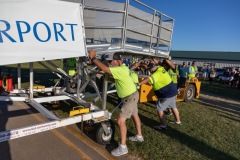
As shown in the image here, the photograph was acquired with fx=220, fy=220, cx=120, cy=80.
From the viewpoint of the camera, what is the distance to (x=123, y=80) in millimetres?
4383

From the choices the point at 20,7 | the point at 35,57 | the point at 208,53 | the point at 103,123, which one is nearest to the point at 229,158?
the point at 103,123

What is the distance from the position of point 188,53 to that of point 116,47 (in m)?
50.8

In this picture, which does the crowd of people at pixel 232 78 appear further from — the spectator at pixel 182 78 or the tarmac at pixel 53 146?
the tarmac at pixel 53 146

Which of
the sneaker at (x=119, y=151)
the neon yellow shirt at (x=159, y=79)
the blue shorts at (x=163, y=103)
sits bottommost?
the sneaker at (x=119, y=151)

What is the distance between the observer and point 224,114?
8.19 metres

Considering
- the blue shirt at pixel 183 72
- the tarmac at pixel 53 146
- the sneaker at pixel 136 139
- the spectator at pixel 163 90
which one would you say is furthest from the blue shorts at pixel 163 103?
the blue shirt at pixel 183 72

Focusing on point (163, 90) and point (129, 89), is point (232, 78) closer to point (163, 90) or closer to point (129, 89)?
point (163, 90)

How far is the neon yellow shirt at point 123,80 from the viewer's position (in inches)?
168

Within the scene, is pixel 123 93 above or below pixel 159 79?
below

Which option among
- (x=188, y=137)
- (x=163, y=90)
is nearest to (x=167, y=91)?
(x=163, y=90)

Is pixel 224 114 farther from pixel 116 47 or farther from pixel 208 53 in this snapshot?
pixel 208 53

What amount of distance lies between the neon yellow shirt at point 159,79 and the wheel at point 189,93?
404 cm

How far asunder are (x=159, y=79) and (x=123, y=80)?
156 centimetres

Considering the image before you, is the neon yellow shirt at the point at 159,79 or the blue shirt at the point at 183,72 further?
the blue shirt at the point at 183,72
